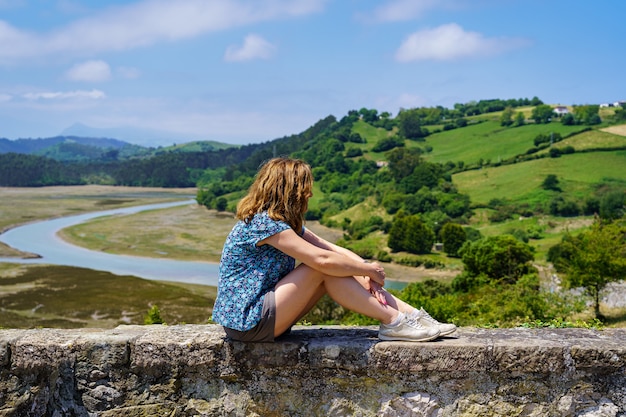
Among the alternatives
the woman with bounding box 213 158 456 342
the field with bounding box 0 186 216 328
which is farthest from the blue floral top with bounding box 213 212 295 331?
the field with bounding box 0 186 216 328

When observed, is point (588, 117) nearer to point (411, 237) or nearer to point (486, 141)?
point (486, 141)

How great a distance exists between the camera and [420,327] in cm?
432

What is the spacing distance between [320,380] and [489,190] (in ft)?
312

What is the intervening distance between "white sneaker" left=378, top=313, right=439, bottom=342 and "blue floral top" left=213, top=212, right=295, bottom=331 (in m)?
0.88

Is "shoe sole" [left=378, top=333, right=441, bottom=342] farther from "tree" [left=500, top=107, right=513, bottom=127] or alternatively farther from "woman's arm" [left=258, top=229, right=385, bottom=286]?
"tree" [left=500, top=107, right=513, bottom=127]

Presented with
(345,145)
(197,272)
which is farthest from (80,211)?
(345,145)

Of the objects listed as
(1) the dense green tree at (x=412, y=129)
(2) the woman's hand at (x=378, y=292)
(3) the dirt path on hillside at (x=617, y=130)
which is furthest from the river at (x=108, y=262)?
(1) the dense green tree at (x=412, y=129)

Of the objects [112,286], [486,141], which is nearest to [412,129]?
[486,141]

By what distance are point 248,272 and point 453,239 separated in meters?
69.5

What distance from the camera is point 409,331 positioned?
432 cm

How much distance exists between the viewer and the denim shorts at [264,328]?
4.23 meters

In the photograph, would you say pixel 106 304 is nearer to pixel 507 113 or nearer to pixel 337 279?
pixel 337 279

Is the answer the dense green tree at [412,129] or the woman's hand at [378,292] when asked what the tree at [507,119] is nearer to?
the dense green tree at [412,129]

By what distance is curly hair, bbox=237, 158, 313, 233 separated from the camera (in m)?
4.34
